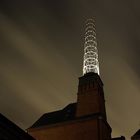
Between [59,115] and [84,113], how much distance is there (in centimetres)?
640

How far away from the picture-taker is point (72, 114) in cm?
4962

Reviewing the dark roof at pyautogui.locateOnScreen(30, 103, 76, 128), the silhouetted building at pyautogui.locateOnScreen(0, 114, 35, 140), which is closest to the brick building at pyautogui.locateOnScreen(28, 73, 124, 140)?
the dark roof at pyautogui.locateOnScreen(30, 103, 76, 128)

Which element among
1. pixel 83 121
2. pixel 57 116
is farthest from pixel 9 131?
pixel 57 116

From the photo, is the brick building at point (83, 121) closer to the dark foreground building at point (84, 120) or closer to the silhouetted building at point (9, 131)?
the dark foreground building at point (84, 120)

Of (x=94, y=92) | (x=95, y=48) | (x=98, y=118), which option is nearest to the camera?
(x=98, y=118)

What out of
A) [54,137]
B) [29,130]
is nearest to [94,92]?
[54,137]

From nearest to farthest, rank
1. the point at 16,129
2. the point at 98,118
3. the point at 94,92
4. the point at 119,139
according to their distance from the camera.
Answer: the point at 16,129, the point at 119,139, the point at 98,118, the point at 94,92

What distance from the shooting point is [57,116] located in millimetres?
52062

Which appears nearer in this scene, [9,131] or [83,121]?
[9,131]

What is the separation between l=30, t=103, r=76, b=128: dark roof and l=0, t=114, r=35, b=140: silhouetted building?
677 inches

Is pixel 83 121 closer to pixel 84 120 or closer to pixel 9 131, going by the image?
pixel 84 120

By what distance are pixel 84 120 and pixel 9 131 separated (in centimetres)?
1770

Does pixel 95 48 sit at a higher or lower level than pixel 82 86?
higher

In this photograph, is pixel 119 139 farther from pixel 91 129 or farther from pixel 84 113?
pixel 84 113
